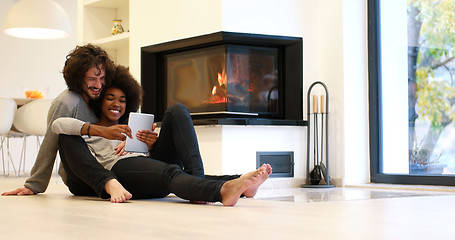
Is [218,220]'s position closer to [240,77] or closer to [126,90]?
[126,90]

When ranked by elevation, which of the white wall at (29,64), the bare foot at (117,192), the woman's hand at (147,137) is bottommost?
the bare foot at (117,192)

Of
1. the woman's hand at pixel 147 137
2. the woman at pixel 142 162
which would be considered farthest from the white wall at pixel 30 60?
the woman's hand at pixel 147 137

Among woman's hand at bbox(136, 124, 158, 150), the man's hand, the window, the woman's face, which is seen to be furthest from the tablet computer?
the window

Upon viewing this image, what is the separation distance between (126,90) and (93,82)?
0.60ft

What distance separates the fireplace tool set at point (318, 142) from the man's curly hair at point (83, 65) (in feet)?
6.55

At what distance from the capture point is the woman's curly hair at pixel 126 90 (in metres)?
3.09

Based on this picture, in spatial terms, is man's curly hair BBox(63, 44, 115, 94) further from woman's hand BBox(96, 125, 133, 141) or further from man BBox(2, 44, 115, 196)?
woman's hand BBox(96, 125, 133, 141)

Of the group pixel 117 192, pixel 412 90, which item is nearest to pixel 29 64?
pixel 412 90

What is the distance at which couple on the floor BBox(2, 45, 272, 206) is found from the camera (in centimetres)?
255

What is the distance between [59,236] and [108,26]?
4.66 m

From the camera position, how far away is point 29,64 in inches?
344

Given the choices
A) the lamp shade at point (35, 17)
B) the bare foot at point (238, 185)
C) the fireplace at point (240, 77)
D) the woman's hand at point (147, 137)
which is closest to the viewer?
the bare foot at point (238, 185)

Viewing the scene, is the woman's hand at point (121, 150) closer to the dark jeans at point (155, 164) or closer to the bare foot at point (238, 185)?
the dark jeans at point (155, 164)

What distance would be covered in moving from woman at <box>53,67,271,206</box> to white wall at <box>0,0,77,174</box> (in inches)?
232
